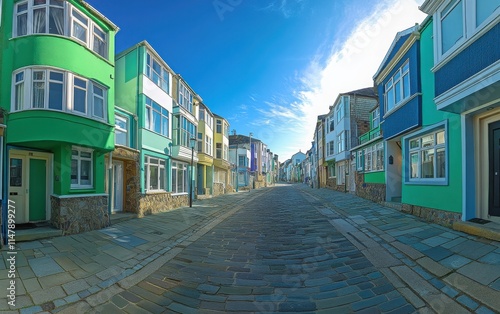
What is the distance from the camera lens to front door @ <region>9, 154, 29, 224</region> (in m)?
7.72

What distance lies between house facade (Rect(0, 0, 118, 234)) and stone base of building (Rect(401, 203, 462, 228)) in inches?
443

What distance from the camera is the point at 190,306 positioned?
362 cm

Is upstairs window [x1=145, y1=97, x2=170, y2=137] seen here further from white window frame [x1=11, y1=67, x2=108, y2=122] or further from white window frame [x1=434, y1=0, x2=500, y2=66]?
white window frame [x1=434, y1=0, x2=500, y2=66]

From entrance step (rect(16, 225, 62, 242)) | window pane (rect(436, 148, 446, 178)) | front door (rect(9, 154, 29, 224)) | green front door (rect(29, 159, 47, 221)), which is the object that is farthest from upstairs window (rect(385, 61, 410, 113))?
front door (rect(9, 154, 29, 224))

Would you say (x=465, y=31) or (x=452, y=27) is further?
(x=452, y=27)

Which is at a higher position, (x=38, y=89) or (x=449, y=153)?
(x=38, y=89)

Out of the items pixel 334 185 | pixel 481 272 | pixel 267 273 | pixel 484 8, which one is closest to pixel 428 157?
pixel 484 8

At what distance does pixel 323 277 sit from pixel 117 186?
1067 centimetres

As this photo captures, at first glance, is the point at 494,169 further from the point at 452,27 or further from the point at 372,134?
the point at 372,134

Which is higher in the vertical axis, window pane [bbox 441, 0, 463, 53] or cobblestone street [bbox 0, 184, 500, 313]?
window pane [bbox 441, 0, 463, 53]

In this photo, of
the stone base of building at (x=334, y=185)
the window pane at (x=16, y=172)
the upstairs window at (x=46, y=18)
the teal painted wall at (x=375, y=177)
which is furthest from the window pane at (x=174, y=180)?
the stone base of building at (x=334, y=185)

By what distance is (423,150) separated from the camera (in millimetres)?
9141

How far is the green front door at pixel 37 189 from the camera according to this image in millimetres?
8125

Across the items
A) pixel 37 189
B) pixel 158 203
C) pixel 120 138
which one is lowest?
pixel 158 203
